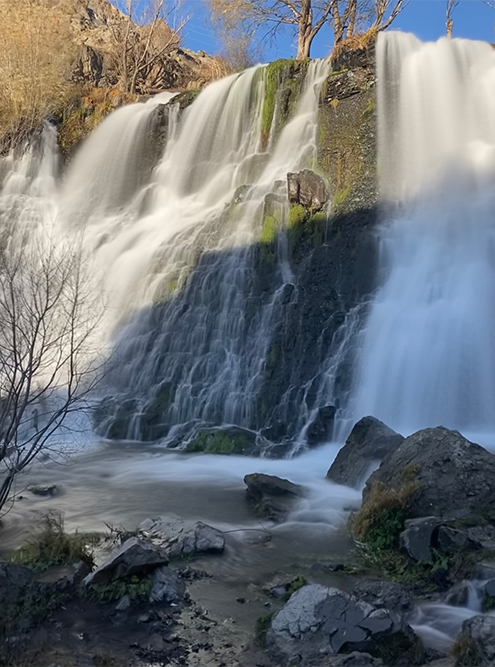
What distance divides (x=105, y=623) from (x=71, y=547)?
1.09m

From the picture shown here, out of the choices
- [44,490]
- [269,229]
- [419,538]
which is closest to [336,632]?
[419,538]

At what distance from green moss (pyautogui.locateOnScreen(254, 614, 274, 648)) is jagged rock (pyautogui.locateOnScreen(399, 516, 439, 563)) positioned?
1.86 m

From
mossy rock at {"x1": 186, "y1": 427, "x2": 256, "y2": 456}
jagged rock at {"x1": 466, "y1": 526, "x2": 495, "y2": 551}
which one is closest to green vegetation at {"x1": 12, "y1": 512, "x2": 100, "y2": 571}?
jagged rock at {"x1": 466, "y1": 526, "x2": 495, "y2": 551}

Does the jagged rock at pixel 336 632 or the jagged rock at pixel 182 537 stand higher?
the jagged rock at pixel 182 537

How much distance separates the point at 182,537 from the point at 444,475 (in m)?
3.01

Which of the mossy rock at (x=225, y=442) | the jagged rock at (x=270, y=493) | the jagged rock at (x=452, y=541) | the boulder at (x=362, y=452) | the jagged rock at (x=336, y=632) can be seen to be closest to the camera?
the jagged rock at (x=336, y=632)

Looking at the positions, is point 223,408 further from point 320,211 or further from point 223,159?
point 223,159

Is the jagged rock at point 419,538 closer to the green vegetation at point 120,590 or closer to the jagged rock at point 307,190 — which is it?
the green vegetation at point 120,590

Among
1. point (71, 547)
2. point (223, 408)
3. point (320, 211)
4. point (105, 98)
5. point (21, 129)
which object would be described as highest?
point (105, 98)

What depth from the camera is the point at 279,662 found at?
4770 millimetres

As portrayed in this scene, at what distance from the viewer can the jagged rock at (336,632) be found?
15.5 feet

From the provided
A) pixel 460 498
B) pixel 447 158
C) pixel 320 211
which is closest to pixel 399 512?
pixel 460 498

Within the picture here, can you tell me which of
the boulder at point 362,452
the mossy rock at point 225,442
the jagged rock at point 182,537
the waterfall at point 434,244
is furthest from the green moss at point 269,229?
the jagged rock at point 182,537

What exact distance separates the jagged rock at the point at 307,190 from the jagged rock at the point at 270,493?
9.63 m
